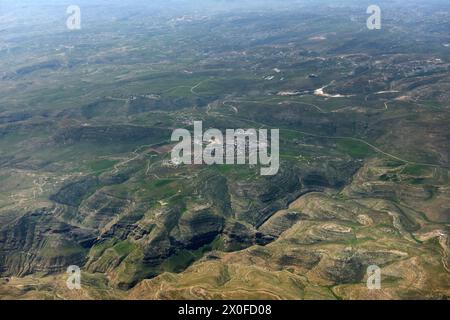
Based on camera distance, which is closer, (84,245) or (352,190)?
(84,245)

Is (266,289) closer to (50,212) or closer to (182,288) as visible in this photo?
(182,288)

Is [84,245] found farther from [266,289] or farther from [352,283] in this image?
[352,283]

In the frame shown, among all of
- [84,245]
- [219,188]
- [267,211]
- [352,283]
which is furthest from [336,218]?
[84,245]

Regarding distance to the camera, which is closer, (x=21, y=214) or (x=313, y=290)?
(x=313, y=290)

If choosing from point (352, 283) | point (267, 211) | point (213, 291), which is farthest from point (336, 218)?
point (213, 291)

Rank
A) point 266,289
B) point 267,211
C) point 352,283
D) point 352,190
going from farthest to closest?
point 352,190
point 267,211
point 352,283
point 266,289
